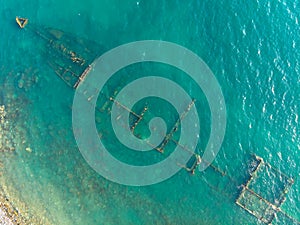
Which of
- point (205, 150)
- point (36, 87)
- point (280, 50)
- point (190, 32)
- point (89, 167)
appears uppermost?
point (280, 50)

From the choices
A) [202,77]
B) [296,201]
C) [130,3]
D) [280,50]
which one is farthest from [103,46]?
[296,201]

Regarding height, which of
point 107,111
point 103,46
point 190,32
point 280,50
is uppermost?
point 280,50

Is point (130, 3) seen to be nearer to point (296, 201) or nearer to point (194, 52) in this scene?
point (194, 52)

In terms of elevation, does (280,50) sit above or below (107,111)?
above

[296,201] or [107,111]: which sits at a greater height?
[296,201]

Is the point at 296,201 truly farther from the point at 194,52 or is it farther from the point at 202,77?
the point at 194,52

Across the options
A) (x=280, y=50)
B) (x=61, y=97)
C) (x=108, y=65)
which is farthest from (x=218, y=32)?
(x=61, y=97)
